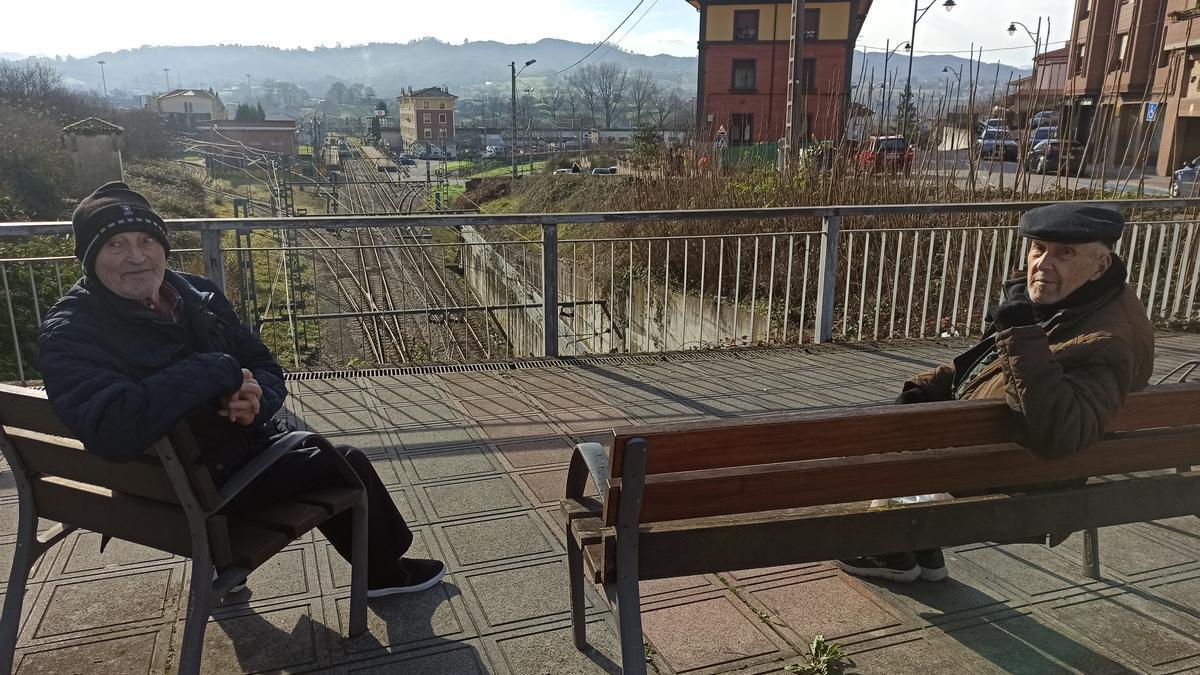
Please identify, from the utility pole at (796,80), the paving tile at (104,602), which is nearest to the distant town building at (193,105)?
the utility pole at (796,80)

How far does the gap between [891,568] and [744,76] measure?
41147 millimetres

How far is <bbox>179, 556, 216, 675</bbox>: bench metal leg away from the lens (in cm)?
199

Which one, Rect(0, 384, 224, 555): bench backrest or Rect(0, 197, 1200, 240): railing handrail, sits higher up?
Rect(0, 197, 1200, 240): railing handrail

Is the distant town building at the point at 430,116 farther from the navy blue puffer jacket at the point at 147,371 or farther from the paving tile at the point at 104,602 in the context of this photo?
the navy blue puffer jacket at the point at 147,371

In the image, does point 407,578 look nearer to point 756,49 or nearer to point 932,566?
point 932,566

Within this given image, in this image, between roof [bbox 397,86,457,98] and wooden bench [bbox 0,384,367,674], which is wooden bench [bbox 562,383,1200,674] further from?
roof [bbox 397,86,457,98]

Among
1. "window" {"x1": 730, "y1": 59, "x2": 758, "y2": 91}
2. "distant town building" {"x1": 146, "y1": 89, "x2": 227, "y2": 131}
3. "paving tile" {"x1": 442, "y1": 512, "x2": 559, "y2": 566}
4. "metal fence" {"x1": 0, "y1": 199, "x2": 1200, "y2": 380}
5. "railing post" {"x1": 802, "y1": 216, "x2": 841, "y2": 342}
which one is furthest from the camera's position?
"distant town building" {"x1": 146, "y1": 89, "x2": 227, "y2": 131}

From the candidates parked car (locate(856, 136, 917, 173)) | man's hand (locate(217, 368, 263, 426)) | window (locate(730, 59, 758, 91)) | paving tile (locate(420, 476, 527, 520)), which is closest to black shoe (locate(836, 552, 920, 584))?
paving tile (locate(420, 476, 527, 520))

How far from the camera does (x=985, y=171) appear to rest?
8656 millimetres

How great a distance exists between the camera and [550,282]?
5508mm

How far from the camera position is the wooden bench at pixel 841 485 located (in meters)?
1.88

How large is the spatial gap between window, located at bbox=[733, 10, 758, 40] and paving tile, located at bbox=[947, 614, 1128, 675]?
41.0 m

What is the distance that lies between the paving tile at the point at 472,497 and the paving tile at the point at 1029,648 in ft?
6.06

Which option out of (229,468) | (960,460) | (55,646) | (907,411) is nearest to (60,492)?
(229,468)
